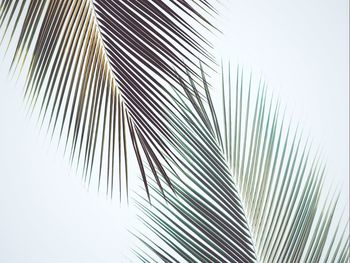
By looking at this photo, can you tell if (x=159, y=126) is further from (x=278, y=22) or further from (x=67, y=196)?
(x=278, y=22)

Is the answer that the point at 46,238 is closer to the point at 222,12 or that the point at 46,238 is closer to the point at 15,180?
the point at 15,180

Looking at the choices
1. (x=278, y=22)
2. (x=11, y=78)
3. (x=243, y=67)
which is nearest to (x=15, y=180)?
(x=11, y=78)

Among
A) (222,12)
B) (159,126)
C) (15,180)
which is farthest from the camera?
(222,12)

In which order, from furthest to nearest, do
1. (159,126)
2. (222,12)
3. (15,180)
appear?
(222,12), (15,180), (159,126)

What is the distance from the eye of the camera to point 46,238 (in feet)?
3.73

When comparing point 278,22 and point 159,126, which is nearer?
point 159,126

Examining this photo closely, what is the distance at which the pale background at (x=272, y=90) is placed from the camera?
113 centimetres

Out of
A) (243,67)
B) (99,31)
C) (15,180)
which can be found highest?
(243,67)

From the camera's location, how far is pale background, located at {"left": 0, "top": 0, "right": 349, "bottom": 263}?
1.13 meters

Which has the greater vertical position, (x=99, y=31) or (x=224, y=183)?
(x=99, y=31)

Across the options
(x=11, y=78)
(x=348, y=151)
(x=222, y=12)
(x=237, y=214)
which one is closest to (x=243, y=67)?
(x=222, y=12)

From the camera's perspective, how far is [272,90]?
1.23 metres

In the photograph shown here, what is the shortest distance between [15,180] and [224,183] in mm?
659

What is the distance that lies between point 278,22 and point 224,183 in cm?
69
